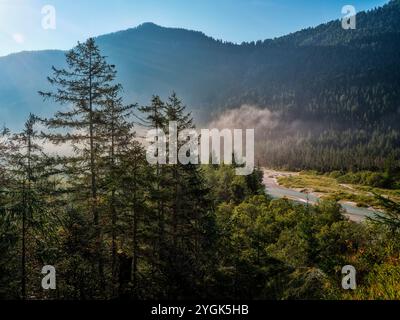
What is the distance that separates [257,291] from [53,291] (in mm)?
15288

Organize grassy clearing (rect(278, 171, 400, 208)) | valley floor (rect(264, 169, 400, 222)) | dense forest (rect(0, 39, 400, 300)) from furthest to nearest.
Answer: grassy clearing (rect(278, 171, 400, 208))
valley floor (rect(264, 169, 400, 222))
dense forest (rect(0, 39, 400, 300))

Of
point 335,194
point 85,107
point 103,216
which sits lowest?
point 335,194

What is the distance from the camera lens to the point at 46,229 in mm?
14258

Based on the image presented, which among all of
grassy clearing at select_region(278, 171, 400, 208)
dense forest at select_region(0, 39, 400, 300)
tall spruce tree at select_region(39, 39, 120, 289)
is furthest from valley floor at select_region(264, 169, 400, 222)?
tall spruce tree at select_region(39, 39, 120, 289)

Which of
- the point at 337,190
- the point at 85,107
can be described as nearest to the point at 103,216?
the point at 85,107

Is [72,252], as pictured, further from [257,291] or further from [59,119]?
[257,291]

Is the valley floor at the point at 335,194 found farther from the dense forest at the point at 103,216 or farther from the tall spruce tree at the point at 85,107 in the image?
the tall spruce tree at the point at 85,107

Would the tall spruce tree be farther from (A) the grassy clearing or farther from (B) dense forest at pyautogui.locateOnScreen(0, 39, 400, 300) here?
(A) the grassy clearing

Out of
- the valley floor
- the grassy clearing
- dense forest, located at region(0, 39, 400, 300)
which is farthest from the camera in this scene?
the grassy clearing

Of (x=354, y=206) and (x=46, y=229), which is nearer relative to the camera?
(x=46, y=229)

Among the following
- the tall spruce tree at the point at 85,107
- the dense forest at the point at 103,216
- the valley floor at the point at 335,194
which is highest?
the tall spruce tree at the point at 85,107

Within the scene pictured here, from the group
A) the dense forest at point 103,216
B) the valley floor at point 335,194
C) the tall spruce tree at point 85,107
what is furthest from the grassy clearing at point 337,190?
the tall spruce tree at point 85,107

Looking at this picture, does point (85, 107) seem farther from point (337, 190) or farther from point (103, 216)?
point (337, 190)
